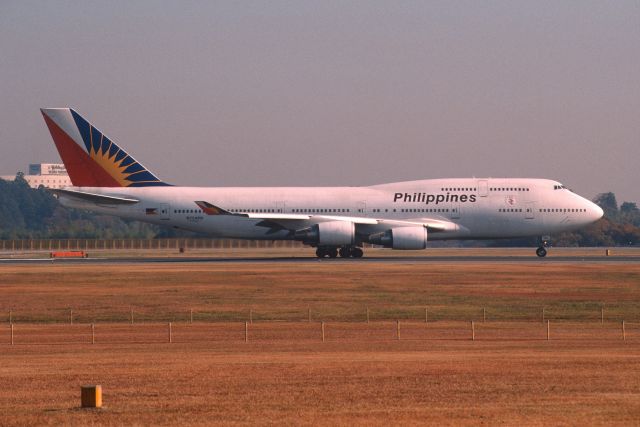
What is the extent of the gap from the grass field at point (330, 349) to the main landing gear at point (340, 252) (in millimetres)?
10917

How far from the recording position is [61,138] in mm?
87875

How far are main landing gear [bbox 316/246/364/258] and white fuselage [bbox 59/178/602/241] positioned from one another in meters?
2.55

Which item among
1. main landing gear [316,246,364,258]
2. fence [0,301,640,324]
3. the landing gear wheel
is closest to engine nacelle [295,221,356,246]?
main landing gear [316,246,364,258]

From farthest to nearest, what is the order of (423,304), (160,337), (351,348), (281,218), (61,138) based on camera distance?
(61,138) < (281,218) < (423,304) < (160,337) < (351,348)

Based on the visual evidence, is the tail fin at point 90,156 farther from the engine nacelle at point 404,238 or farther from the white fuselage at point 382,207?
the engine nacelle at point 404,238

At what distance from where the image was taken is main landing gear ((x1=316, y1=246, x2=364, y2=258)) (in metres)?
85.9

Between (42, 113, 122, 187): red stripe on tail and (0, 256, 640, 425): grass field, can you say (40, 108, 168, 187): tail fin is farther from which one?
(0, 256, 640, 425): grass field

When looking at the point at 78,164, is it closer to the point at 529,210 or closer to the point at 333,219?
the point at 333,219

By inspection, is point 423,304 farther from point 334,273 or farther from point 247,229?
point 247,229

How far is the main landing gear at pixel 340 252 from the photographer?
282 feet

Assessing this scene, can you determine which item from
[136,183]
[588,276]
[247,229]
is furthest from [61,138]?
[588,276]

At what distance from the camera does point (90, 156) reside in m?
86.9

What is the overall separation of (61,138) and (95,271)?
1693 cm

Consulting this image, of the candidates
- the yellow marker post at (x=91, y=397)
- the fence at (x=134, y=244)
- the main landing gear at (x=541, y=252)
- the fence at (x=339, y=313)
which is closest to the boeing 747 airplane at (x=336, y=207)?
the main landing gear at (x=541, y=252)
